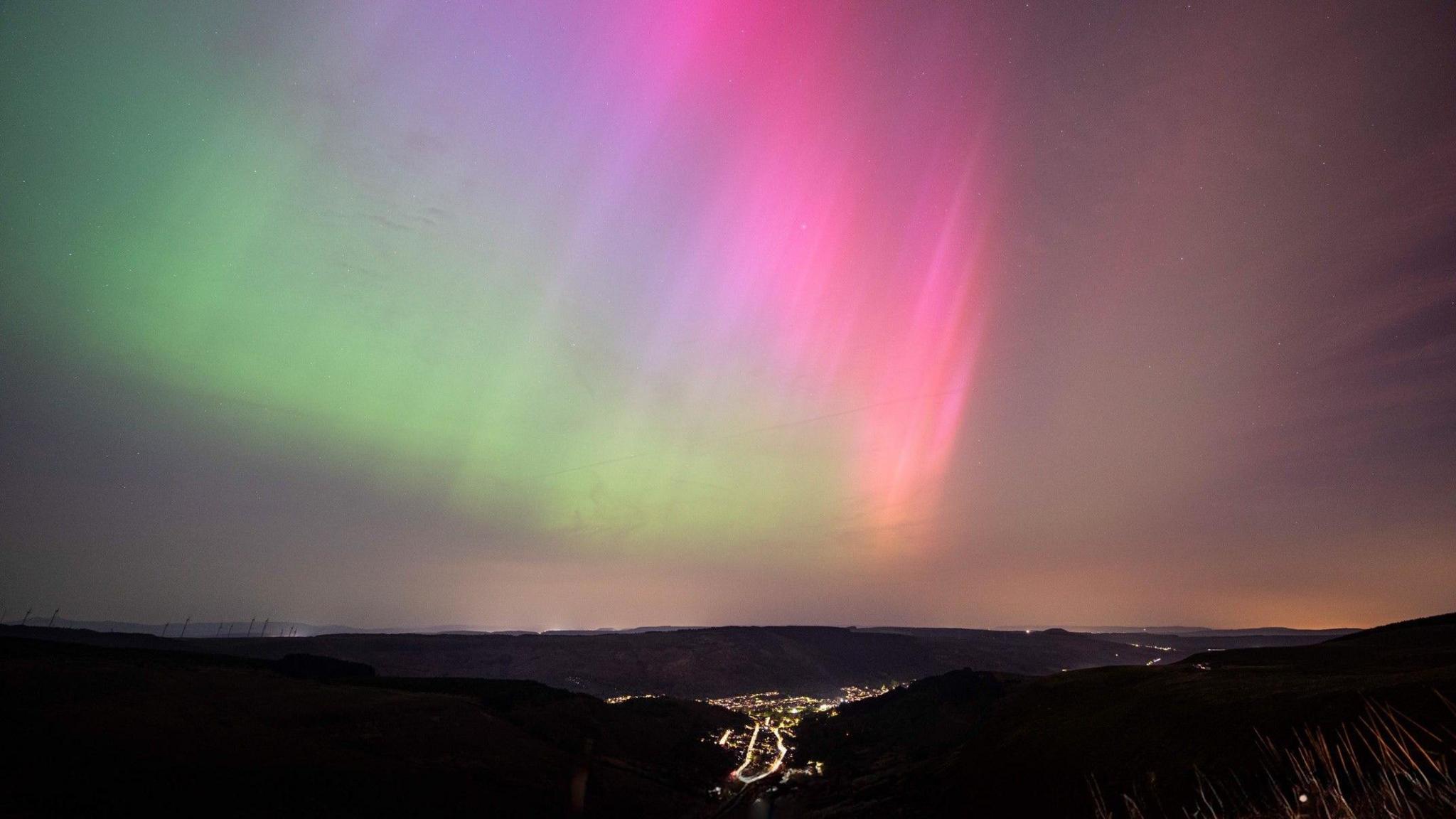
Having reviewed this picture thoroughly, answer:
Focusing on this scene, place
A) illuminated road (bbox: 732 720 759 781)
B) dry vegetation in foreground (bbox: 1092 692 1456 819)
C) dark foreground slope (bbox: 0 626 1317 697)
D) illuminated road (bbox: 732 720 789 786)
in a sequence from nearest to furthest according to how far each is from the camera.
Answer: dry vegetation in foreground (bbox: 1092 692 1456 819)
illuminated road (bbox: 732 720 789 786)
illuminated road (bbox: 732 720 759 781)
dark foreground slope (bbox: 0 626 1317 697)

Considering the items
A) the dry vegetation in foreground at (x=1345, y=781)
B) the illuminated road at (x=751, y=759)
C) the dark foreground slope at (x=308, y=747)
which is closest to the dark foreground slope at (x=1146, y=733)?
the dry vegetation in foreground at (x=1345, y=781)

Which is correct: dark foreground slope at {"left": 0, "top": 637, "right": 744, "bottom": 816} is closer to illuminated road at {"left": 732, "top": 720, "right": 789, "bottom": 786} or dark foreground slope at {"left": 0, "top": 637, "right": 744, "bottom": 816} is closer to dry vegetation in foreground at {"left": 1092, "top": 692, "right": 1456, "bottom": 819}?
illuminated road at {"left": 732, "top": 720, "right": 789, "bottom": 786}

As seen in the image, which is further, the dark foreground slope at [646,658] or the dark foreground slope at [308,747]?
the dark foreground slope at [646,658]

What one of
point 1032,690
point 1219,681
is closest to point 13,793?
Answer: point 1219,681

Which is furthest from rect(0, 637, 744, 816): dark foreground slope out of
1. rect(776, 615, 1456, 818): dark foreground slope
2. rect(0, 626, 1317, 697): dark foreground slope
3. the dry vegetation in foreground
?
rect(0, 626, 1317, 697): dark foreground slope

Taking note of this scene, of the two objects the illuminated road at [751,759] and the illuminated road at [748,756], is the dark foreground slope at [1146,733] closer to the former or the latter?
the illuminated road at [751,759]

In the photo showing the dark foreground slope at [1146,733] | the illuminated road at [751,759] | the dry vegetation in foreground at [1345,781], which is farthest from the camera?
the illuminated road at [751,759]
